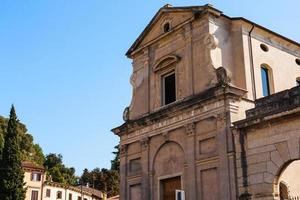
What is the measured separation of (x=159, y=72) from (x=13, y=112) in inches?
918

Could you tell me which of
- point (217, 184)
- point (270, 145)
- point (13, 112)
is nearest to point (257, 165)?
point (270, 145)

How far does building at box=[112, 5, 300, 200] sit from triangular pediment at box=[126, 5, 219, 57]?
48mm

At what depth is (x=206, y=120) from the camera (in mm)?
17141

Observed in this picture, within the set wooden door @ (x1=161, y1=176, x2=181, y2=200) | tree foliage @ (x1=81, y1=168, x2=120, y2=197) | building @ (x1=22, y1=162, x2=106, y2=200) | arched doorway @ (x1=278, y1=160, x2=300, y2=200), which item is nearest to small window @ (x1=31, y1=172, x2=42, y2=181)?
building @ (x1=22, y1=162, x2=106, y2=200)

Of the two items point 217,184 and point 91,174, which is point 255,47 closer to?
point 217,184

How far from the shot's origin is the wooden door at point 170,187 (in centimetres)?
1823

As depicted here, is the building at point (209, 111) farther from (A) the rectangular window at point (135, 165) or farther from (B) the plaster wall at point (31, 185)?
(B) the plaster wall at point (31, 185)

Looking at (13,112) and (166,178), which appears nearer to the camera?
(166,178)

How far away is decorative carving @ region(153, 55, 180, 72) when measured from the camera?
65.4 feet

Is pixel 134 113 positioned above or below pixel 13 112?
below

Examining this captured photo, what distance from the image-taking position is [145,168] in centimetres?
1975

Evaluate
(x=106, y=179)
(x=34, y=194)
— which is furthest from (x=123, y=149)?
(x=106, y=179)

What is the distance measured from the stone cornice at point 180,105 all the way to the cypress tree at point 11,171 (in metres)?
19.4

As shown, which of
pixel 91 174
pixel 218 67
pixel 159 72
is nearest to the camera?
pixel 218 67
